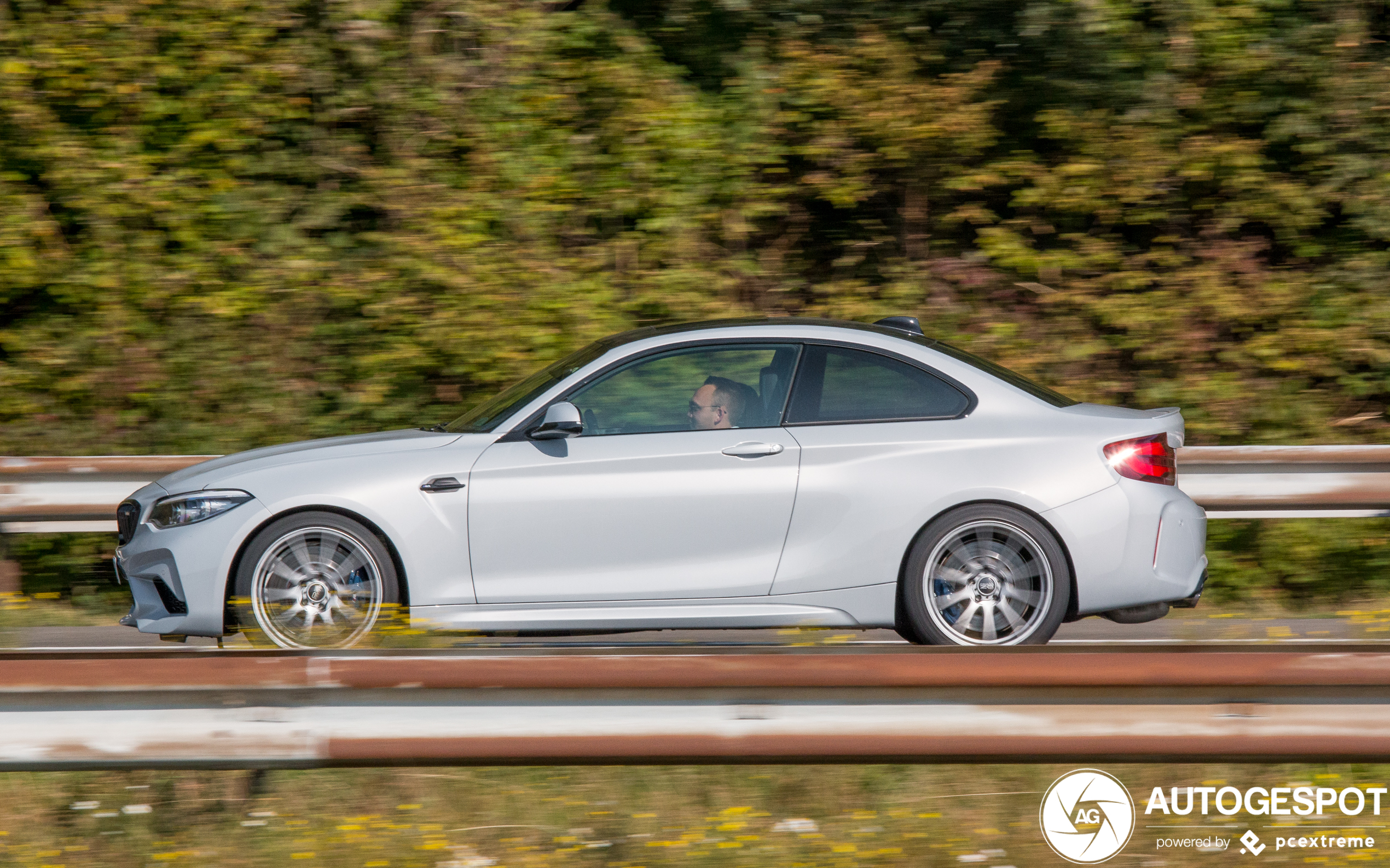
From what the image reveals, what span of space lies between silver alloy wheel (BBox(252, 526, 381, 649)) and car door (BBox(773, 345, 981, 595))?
68.3 inches

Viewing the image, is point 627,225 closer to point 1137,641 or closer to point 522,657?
point 1137,641

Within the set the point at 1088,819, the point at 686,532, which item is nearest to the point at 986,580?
the point at 686,532

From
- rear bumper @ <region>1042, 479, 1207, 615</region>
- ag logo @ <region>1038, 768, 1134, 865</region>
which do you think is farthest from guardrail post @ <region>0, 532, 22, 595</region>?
ag logo @ <region>1038, 768, 1134, 865</region>

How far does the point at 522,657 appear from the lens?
10.6 ft

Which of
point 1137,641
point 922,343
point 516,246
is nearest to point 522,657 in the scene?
point 922,343

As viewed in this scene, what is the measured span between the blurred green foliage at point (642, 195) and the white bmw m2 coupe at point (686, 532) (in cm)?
419

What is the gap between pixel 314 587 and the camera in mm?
5516

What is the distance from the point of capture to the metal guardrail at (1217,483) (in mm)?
7484

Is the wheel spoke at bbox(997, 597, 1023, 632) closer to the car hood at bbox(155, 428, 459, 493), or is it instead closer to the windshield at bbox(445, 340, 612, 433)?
the windshield at bbox(445, 340, 612, 433)

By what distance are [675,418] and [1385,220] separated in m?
6.87

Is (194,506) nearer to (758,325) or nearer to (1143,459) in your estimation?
(758,325)

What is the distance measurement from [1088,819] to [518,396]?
129 inches

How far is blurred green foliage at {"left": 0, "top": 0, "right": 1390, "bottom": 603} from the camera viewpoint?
31.7ft

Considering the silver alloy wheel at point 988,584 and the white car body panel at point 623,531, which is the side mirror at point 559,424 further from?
the silver alloy wheel at point 988,584
